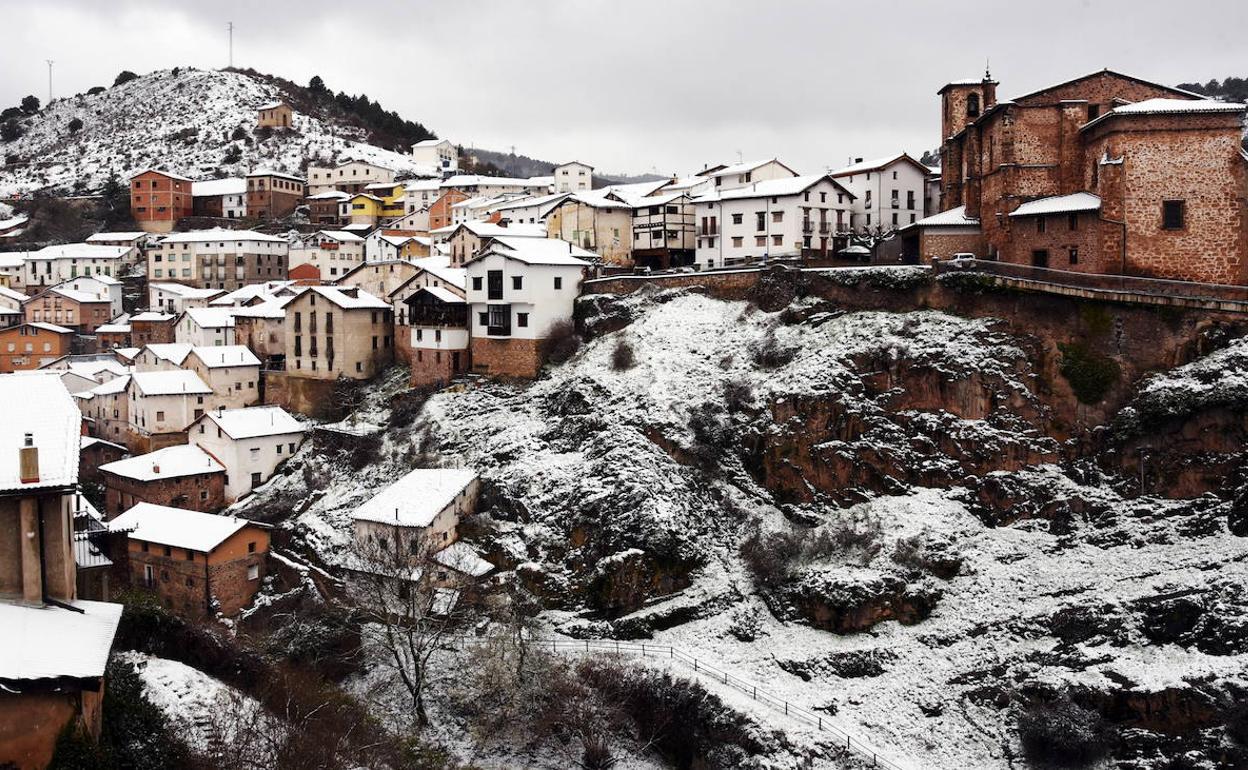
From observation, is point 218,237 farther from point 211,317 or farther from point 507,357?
point 507,357

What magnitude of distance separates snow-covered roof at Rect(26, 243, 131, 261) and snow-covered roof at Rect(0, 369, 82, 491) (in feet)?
255

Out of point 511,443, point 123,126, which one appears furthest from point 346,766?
point 123,126

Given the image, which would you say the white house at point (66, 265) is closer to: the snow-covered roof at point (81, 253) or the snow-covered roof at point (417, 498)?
the snow-covered roof at point (81, 253)

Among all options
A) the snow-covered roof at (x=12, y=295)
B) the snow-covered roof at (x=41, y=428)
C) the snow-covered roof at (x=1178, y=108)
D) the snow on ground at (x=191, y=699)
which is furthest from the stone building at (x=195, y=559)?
the snow-covered roof at (x=12, y=295)

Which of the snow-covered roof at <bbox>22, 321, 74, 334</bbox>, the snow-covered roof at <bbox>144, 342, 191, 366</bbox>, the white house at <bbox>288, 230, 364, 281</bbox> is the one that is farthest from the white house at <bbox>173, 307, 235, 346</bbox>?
the white house at <bbox>288, 230, 364, 281</bbox>

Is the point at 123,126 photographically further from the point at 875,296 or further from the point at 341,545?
the point at 875,296

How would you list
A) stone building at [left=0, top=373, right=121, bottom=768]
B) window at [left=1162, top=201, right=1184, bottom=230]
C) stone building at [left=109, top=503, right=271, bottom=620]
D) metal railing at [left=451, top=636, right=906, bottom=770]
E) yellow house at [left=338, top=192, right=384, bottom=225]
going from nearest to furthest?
stone building at [left=0, top=373, right=121, bottom=768] → metal railing at [left=451, top=636, right=906, bottom=770] → window at [left=1162, top=201, right=1184, bottom=230] → stone building at [left=109, top=503, right=271, bottom=620] → yellow house at [left=338, top=192, right=384, bottom=225]

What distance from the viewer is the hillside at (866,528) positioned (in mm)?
31734

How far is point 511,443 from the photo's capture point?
158 ft

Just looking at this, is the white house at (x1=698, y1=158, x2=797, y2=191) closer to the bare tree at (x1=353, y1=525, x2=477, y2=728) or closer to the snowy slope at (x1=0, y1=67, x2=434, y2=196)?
the bare tree at (x1=353, y1=525, x2=477, y2=728)

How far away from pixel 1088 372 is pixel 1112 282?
4.00 m

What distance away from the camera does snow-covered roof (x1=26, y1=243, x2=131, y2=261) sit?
9544 cm

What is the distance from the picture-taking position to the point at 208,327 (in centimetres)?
6944

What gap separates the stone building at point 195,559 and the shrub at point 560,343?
56.4ft
